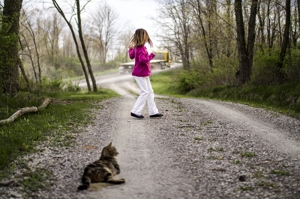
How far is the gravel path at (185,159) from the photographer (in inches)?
191

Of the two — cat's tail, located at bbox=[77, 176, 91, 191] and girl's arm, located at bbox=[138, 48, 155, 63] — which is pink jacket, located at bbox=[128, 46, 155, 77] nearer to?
girl's arm, located at bbox=[138, 48, 155, 63]

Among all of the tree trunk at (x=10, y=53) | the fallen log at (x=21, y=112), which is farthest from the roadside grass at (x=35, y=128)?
the tree trunk at (x=10, y=53)

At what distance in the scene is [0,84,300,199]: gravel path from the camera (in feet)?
16.0

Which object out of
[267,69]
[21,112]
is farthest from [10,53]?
[267,69]

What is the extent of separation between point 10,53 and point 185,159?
326 inches

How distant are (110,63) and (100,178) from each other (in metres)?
70.2

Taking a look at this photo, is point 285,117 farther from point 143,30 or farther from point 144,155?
point 144,155

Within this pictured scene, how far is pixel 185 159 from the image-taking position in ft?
21.2

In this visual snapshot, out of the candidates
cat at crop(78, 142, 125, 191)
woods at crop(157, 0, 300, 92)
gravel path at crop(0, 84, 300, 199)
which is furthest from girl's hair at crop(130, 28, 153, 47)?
woods at crop(157, 0, 300, 92)

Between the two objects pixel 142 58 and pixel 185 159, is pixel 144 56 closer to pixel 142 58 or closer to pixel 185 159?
pixel 142 58

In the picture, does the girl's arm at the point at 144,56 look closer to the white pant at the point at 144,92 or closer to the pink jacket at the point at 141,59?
the pink jacket at the point at 141,59

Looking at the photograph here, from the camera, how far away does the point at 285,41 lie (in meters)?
16.5

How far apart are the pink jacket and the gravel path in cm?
144

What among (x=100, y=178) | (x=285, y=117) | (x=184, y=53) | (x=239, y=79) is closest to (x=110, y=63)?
(x=184, y=53)
